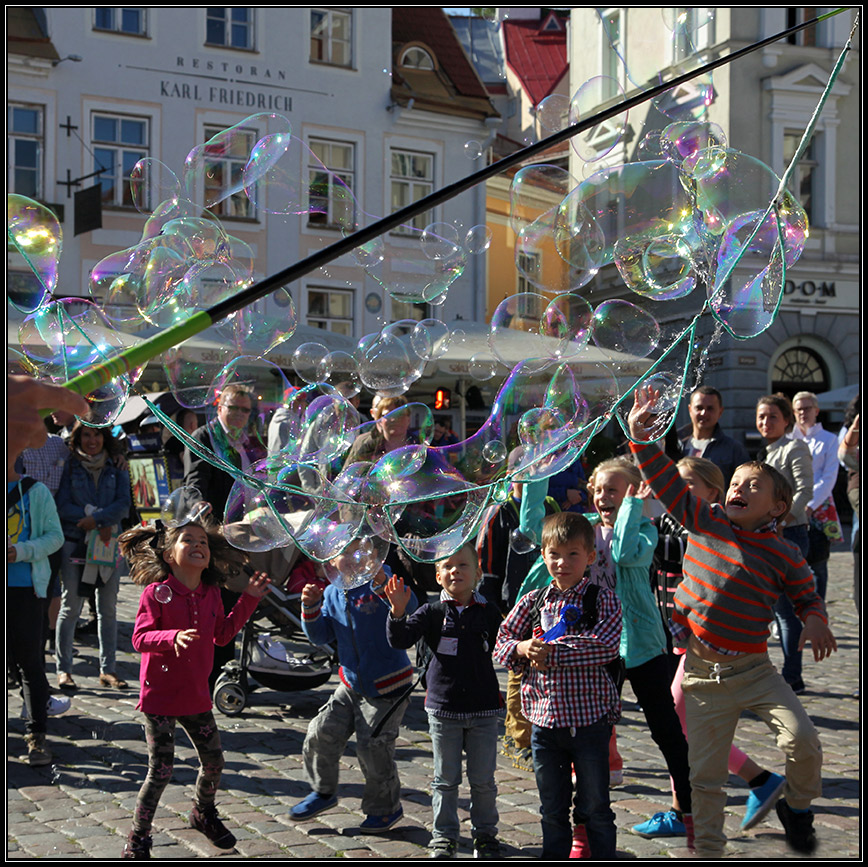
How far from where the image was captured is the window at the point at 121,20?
16.8 meters

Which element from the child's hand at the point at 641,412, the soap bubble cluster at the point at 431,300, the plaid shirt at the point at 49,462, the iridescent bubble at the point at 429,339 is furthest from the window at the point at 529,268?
the plaid shirt at the point at 49,462

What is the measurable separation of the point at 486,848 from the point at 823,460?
14.7 ft

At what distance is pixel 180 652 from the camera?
13.0 feet

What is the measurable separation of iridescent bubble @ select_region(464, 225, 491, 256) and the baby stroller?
99.5 inches

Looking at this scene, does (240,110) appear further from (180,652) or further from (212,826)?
(212,826)

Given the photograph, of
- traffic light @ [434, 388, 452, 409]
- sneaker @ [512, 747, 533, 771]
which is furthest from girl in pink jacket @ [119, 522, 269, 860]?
traffic light @ [434, 388, 452, 409]

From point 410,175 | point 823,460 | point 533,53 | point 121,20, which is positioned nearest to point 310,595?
point 823,460

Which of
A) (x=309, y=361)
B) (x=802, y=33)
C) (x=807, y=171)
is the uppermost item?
(x=802, y=33)

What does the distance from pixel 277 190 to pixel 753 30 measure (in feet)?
49.1

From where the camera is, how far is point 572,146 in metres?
4.59

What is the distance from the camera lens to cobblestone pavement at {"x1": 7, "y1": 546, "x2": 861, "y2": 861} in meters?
3.87

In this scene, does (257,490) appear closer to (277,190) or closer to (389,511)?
(389,511)

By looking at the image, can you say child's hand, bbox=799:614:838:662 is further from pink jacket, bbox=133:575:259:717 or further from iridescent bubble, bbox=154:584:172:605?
iridescent bubble, bbox=154:584:172:605

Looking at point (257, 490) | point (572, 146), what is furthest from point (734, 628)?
point (572, 146)
